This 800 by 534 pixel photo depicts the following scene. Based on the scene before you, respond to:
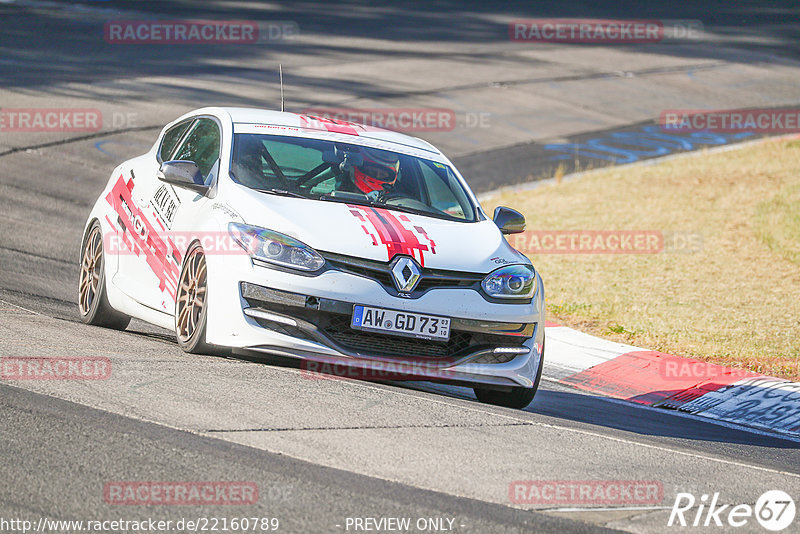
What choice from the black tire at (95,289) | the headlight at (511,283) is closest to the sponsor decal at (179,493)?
the headlight at (511,283)

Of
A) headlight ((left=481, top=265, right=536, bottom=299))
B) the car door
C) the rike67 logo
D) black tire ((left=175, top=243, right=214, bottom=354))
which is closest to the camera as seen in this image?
the rike67 logo

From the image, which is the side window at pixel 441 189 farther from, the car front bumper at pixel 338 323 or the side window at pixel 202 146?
the side window at pixel 202 146

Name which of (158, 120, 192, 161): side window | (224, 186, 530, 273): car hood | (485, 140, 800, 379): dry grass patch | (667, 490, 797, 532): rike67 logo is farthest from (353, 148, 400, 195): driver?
(485, 140, 800, 379): dry grass patch

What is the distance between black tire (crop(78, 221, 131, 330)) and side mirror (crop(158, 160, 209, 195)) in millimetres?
1387

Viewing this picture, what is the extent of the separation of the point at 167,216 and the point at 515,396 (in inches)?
103

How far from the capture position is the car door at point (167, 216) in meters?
7.64

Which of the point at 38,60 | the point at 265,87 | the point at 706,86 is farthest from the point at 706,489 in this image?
the point at 706,86

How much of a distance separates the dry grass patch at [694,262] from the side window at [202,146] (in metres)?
4.40

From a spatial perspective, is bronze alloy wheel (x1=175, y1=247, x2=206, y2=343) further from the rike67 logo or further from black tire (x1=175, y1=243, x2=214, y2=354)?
the rike67 logo

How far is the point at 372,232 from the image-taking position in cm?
705

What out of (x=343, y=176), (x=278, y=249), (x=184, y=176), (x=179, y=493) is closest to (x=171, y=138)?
(x=184, y=176)

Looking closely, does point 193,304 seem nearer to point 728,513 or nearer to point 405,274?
point 405,274

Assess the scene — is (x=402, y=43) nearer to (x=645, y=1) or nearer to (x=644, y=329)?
(x=645, y=1)

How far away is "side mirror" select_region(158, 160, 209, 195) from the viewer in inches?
296
